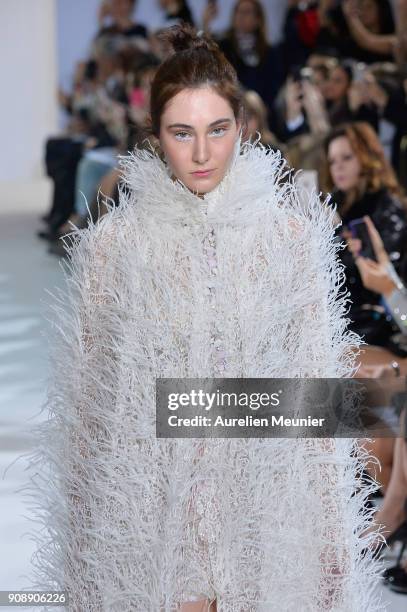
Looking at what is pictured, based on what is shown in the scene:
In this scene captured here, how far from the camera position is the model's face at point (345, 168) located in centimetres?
321

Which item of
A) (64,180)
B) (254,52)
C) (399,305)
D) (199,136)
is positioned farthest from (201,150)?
(64,180)

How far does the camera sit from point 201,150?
1.39 metres

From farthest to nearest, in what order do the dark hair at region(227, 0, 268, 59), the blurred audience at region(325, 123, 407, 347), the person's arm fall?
the dark hair at region(227, 0, 268, 59) < the blurred audience at region(325, 123, 407, 347) < the person's arm

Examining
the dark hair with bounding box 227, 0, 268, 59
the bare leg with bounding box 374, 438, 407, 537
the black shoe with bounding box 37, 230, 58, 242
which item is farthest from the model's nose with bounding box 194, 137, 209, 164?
the black shoe with bounding box 37, 230, 58, 242

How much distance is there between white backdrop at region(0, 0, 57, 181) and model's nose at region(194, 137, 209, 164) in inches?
265

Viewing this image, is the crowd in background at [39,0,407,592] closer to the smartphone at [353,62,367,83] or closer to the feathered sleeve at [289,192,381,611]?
the smartphone at [353,62,367,83]

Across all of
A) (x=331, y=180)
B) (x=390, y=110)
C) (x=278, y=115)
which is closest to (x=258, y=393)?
(x=331, y=180)

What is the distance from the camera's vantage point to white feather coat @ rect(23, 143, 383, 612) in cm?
140

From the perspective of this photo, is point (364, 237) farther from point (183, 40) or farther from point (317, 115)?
point (317, 115)

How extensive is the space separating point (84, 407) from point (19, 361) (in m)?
2.60

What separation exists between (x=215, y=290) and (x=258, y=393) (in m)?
0.13

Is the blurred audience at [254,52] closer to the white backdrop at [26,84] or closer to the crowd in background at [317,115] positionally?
the crowd in background at [317,115]

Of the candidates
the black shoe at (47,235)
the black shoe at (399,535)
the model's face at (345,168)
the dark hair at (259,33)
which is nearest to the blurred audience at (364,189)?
the model's face at (345,168)

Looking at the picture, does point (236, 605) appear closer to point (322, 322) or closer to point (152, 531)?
point (152, 531)
